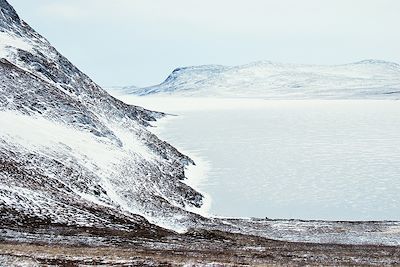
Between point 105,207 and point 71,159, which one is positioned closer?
point 105,207

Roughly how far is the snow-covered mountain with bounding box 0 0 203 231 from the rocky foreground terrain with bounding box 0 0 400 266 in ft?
0.47

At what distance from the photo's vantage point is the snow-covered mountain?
108 feet

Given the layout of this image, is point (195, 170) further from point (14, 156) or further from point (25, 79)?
point (14, 156)

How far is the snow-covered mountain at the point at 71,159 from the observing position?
32906 mm

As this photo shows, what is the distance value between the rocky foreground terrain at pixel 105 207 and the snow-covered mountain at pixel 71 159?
0.14m

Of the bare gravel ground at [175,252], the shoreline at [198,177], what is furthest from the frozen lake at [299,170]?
the bare gravel ground at [175,252]

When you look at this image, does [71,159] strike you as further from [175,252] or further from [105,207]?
[175,252]

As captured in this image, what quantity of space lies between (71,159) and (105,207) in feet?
36.1

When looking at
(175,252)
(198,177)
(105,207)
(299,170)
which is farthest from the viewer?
(299,170)

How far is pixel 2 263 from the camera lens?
68.9 ft

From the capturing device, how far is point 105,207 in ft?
121

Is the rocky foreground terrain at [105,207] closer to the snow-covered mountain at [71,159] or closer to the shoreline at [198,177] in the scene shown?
the snow-covered mountain at [71,159]

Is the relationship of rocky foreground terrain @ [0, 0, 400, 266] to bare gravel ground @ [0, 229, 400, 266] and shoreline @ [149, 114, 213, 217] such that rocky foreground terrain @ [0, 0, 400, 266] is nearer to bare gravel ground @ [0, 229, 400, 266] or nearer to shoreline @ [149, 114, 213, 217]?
bare gravel ground @ [0, 229, 400, 266]

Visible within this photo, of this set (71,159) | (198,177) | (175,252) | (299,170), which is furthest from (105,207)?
(299,170)
